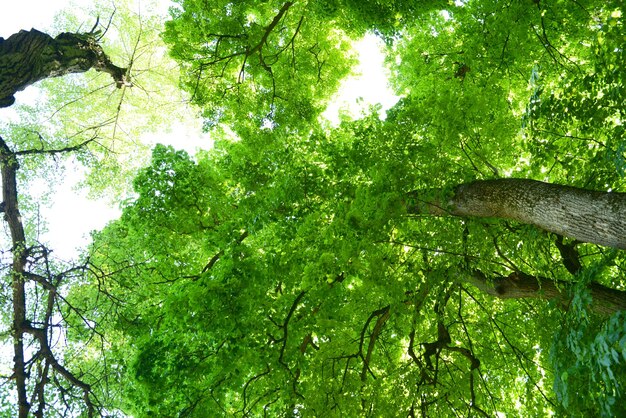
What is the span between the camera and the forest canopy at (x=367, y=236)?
502cm

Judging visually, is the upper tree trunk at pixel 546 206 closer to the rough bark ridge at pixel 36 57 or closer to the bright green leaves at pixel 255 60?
the bright green leaves at pixel 255 60

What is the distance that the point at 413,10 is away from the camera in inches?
274

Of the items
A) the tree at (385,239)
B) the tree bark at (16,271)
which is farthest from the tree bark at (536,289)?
the tree bark at (16,271)

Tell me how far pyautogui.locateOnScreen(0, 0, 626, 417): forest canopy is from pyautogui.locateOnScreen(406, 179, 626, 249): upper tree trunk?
0.08 feet

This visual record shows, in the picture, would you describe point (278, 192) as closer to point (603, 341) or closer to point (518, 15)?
point (518, 15)

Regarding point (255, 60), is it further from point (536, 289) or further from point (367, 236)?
point (536, 289)

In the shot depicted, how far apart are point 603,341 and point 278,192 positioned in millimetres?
4540

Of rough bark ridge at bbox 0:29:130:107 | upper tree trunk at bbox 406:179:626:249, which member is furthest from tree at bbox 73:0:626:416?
rough bark ridge at bbox 0:29:130:107

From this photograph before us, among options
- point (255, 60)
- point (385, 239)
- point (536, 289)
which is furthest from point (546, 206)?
point (255, 60)

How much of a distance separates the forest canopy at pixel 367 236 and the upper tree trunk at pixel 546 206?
23 mm

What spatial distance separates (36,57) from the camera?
8.35 m

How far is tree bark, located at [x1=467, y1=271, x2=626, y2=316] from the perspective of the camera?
4828 mm

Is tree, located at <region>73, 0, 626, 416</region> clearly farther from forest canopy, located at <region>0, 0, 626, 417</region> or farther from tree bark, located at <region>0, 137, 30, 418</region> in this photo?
tree bark, located at <region>0, 137, 30, 418</region>

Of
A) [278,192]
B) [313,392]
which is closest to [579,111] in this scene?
[278,192]
